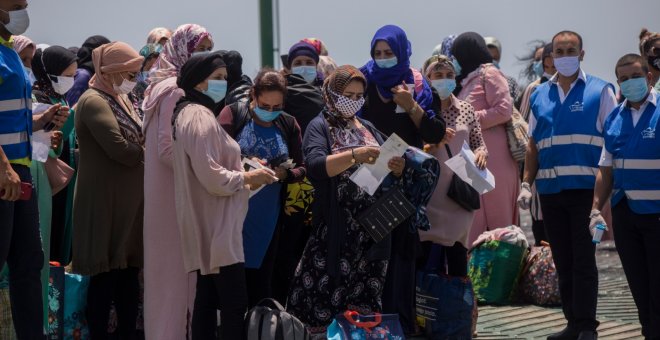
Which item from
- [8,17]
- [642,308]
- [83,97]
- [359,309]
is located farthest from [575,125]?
[8,17]

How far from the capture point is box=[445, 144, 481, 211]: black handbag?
29.7 ft

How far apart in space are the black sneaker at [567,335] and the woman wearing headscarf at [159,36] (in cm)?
409

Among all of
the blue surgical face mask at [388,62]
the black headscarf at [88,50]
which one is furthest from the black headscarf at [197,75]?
the black headscarf at [88,50]

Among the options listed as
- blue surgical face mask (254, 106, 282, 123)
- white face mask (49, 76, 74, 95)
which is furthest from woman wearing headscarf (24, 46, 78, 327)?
blue surgical face mask (254, 106, 282, 123)

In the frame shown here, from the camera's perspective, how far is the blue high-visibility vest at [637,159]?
814 centimetres

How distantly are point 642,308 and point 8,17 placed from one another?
176 inches

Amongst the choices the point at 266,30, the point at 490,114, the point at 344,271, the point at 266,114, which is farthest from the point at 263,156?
the point at 266,30

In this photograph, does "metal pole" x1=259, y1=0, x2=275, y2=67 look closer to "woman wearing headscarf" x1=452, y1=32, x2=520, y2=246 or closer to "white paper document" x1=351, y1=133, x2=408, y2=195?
"woman wearing headscarf" x1=452, y1=32, x2=520, y2=246

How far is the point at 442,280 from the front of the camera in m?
8.89

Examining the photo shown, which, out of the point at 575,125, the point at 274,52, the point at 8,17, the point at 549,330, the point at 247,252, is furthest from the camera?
the point at 274,52

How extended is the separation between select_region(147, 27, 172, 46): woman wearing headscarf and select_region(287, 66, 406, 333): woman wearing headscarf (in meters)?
2.77

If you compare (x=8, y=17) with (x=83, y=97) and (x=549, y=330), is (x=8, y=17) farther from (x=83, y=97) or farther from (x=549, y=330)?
(x=549, y=330)

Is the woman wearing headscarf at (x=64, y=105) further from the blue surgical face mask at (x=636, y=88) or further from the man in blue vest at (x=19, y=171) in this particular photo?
the blue surgical face mask at (x=636, y=88)

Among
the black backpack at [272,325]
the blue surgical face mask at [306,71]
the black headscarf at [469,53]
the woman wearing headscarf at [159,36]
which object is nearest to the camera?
the black backpack at [272,325]
